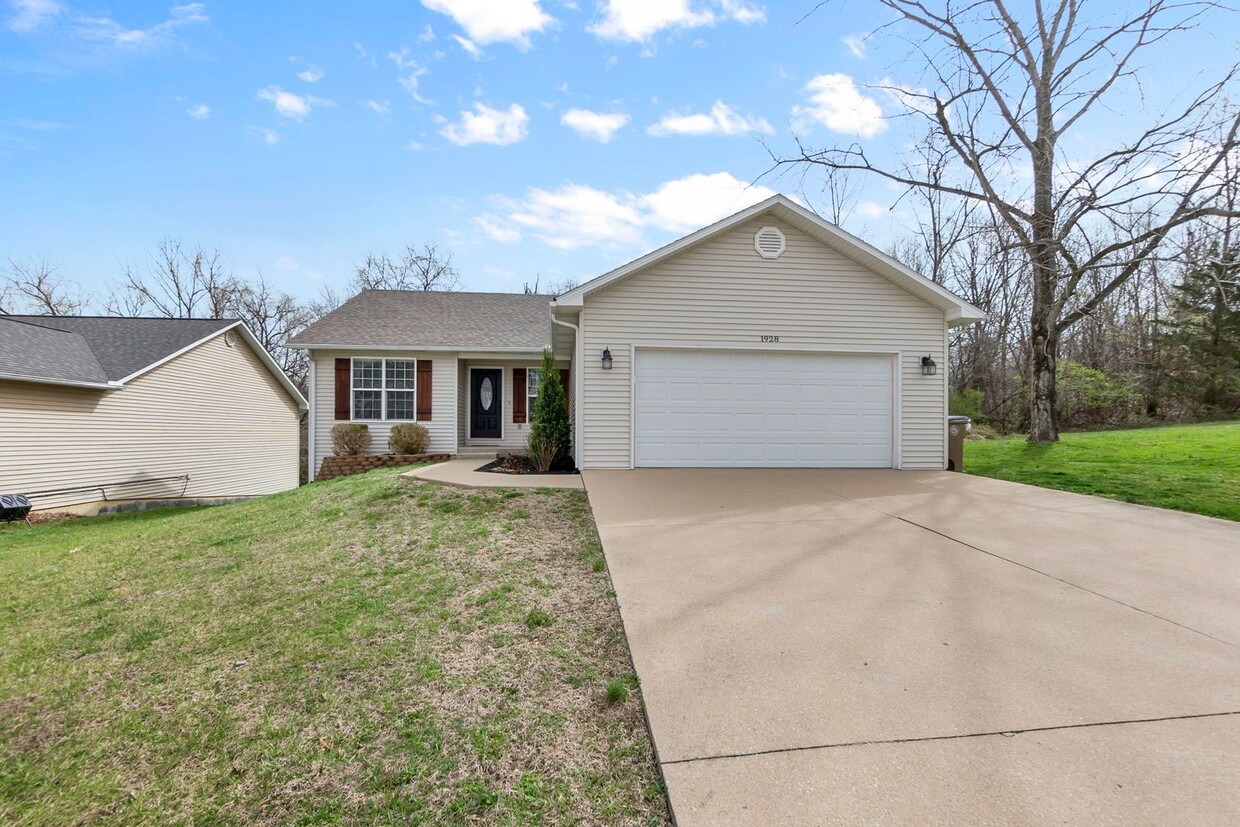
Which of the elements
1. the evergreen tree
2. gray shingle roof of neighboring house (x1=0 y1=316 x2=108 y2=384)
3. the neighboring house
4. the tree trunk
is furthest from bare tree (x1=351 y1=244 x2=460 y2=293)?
the evergreen tree

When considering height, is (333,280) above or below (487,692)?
above

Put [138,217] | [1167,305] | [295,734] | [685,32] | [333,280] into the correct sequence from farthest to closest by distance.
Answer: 1. [333,280]
2. [138,217]
3. [1167,305]
4. [685,32]
5. [295,734]

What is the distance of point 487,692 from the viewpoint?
2.51 metres

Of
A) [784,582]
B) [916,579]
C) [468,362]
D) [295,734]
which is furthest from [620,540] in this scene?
[468,362]

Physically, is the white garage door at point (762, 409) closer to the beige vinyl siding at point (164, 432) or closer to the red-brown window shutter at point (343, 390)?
the red-brown window shutter at point (343, 390)

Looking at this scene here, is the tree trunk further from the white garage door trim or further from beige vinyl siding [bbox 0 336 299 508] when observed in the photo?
beige vinyl siding [bbox 0 336 299 508]

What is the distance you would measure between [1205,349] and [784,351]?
1928 cm

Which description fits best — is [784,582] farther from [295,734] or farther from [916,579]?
[295,734]

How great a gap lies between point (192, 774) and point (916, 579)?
411cm

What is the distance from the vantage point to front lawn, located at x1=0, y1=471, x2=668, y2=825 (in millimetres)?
1902

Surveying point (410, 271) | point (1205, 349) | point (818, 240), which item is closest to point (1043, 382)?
point (818, 240)

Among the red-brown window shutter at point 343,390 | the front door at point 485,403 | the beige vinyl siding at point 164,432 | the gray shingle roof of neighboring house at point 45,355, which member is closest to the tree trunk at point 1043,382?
the front door at point 485,403

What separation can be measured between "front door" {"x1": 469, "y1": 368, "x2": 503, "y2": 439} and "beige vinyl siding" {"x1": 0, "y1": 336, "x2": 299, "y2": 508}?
726 cm

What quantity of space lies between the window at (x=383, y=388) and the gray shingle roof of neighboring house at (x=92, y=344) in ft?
15.5
